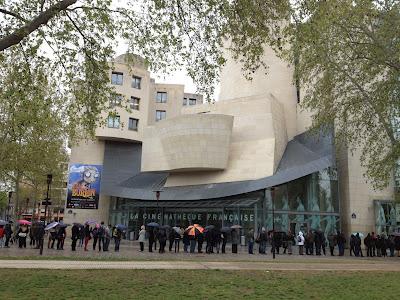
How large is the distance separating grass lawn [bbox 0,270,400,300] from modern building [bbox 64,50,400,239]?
16.4m

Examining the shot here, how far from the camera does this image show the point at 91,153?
53750mm

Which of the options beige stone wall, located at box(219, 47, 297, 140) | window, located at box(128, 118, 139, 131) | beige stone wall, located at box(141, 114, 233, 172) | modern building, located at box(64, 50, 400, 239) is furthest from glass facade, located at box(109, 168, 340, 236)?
A: window, located at box(128, 118, 139, 131)

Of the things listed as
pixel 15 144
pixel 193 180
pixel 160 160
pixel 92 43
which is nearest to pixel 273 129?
pixel 193 180

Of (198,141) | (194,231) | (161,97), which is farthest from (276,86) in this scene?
(194,231)

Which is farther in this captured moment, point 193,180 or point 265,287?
point 193,180

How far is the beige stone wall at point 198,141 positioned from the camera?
38.3 metres

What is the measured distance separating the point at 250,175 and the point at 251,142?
3.84m

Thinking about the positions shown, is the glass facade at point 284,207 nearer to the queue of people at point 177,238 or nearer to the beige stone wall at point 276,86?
the queue of people at point 177,238

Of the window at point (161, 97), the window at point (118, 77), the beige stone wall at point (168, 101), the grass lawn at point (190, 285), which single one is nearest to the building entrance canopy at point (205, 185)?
the window at point (118, 77)

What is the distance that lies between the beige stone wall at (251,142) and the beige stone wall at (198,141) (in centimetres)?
127

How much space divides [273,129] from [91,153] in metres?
26.6

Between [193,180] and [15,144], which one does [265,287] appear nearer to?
[15,144]

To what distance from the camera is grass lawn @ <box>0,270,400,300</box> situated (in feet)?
29.8

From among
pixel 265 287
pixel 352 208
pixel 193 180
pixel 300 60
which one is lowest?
pixel 265 287
